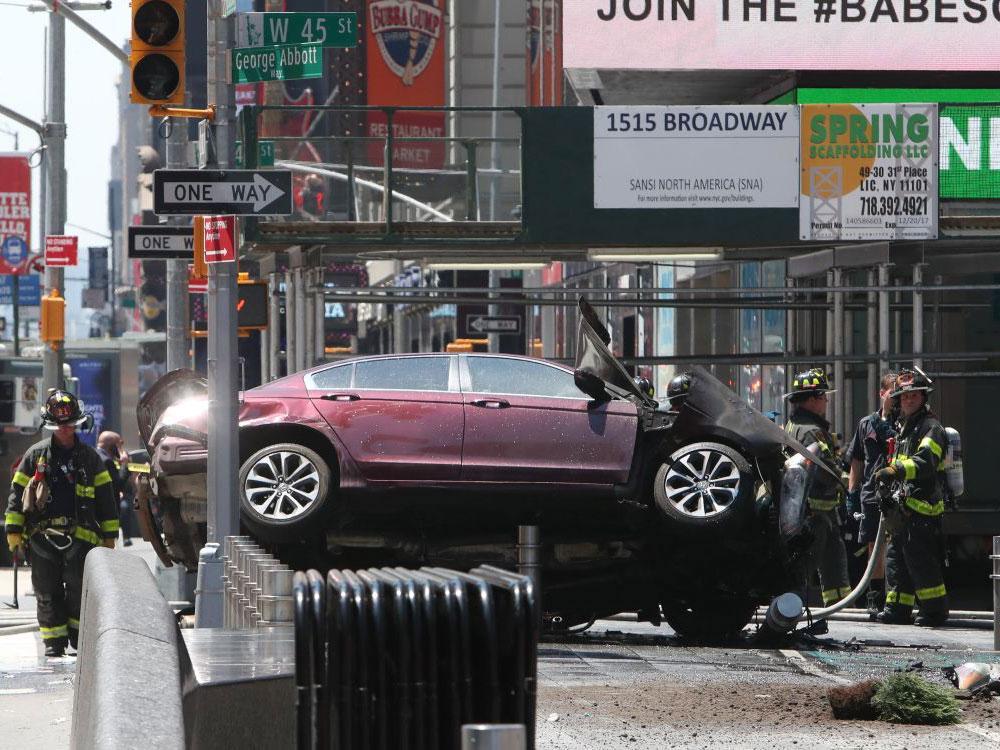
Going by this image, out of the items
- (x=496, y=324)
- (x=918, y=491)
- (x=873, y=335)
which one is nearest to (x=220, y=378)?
(x=918, y=491)

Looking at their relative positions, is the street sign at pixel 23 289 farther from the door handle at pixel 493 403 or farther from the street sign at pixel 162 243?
the door handle at pixel 493 403

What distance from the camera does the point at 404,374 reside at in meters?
12.8

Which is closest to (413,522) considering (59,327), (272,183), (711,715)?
(272,183)

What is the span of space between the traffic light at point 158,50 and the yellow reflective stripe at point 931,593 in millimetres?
6675

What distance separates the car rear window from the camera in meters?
12.8

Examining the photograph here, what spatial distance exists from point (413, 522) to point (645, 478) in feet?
5.26

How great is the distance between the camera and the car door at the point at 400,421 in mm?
12453

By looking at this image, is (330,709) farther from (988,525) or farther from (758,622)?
(988,525)

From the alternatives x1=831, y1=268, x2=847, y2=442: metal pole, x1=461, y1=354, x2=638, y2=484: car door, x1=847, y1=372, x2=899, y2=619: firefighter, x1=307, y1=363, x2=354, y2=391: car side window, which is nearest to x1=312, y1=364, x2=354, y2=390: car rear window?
x1=307, y1=363, x2=354, y2=391: car side window

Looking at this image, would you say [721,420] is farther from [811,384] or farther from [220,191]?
[220,191]

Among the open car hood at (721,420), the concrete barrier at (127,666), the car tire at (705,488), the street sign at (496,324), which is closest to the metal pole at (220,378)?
the car tire at (705,488)

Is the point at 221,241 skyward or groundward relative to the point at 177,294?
skyward

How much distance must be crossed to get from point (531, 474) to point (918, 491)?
3.38 metres

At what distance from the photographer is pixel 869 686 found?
951cm
